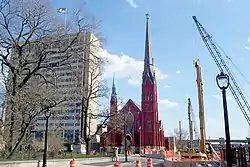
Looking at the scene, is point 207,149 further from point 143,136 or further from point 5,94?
point 143,136

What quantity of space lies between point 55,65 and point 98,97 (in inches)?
603

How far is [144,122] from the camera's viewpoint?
273 feet

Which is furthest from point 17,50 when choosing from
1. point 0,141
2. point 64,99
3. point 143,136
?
point 143,136

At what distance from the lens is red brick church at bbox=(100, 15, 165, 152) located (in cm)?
8088

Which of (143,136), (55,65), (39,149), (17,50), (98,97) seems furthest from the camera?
(143,136)

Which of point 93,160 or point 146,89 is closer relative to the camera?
point 93,160

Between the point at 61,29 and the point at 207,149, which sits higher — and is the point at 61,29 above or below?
above

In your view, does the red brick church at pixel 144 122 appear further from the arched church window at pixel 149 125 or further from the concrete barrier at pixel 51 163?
the concrete barrier at pixel 51 163

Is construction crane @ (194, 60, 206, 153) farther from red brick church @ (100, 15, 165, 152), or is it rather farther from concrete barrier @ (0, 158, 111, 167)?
red brick church @ (100, 15, 165, 152)

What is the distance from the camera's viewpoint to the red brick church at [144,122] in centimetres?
8088

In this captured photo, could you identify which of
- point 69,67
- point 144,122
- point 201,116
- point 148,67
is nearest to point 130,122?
point 144,122

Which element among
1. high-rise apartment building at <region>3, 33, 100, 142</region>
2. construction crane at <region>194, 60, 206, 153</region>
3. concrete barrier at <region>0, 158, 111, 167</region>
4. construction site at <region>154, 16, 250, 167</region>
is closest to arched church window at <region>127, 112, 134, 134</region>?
construction site at <region>154, 16, 250, 167</region>

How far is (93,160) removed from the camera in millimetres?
35500

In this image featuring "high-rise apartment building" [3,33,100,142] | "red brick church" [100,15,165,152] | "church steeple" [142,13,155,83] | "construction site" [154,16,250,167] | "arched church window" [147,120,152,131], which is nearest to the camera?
"construction site" [154,16,250,167]
